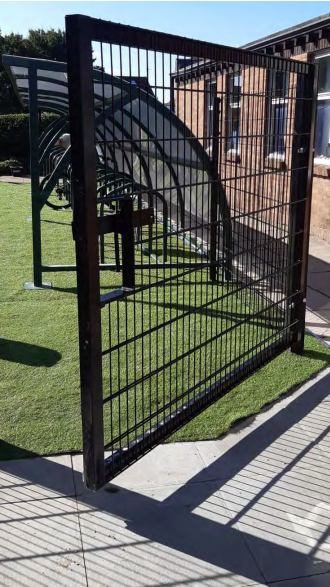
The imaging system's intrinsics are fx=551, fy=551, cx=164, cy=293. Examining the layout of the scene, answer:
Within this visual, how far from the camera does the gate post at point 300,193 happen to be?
3734 mm

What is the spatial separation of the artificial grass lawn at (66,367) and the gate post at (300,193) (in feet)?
1.04

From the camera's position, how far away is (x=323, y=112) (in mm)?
8242

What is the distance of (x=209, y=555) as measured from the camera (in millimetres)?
2227

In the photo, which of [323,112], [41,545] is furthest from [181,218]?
[323,112]

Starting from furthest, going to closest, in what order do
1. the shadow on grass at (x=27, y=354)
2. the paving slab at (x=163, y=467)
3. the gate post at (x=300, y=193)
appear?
the shadow on grass at (x=27, y=354), the gate post at (x=300, y=193), the paving slab at (x=163, y=467)

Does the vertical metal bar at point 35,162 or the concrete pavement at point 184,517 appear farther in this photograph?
the vertical metal bar at point 35,162

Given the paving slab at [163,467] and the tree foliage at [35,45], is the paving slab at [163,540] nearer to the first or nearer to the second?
the paving slab at [163,467]

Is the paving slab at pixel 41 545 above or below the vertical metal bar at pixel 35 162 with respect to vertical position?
below

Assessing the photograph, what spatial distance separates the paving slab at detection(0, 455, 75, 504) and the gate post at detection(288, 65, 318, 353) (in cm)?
205

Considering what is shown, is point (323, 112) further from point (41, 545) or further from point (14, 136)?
point (14, 136)

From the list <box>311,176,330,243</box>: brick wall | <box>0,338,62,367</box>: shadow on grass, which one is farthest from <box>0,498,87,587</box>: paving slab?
<box>311,176,330,243</box>: brick wall

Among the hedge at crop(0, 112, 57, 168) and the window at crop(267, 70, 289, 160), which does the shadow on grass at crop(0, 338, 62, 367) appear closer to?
the window at crop(267, 70, 289, 160)

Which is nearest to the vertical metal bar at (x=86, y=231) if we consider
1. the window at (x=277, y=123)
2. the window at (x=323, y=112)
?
the window at (x=277, y=123)

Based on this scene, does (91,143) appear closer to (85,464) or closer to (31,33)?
(85,464)
